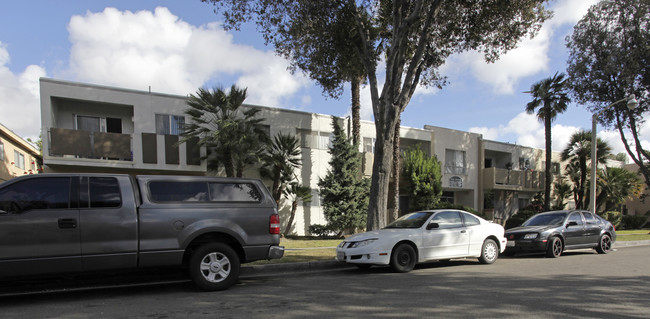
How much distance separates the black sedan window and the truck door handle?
12568mm

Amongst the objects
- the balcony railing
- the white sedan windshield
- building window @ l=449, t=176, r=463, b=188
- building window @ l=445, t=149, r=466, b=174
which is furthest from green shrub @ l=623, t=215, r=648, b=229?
the balcony railing

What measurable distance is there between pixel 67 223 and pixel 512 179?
91.5 ft

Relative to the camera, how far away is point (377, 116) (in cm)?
1270

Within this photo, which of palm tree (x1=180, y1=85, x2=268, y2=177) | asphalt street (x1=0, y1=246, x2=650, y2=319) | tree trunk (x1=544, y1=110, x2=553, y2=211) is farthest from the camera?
tree trunk (x1=544, y1=110, x2=553, y2=211)

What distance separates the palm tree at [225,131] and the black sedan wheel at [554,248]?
1113cm

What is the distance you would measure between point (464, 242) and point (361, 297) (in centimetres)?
471

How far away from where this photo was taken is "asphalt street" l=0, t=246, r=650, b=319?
5.46m

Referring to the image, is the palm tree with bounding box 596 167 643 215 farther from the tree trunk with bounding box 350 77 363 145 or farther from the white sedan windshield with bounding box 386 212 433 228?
the white sedan windshield with bounding box 386 212 433 228

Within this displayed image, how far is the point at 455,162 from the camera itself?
26.8m

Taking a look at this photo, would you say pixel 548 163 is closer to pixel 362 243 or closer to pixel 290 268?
pixel 362 243

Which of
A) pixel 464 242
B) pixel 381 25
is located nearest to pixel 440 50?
pixel 381 25

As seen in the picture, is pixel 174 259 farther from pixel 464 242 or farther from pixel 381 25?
pixel 381 25

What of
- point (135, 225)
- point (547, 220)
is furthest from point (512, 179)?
point (135, 225)

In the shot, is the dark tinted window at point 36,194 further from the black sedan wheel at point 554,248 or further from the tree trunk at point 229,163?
the black sedan wheel at point 554,248
